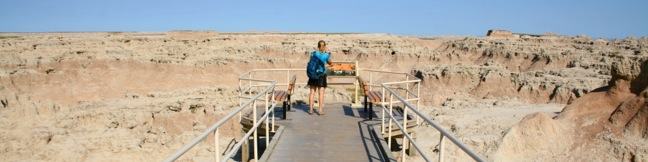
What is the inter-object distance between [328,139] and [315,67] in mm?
1791

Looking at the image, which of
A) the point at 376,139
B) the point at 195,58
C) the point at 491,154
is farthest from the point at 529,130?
the point at 195,58

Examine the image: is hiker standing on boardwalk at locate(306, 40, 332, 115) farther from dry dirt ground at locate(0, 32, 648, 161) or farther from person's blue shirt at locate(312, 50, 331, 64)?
dry dirt ground at locate(0, 32, 648, 161)

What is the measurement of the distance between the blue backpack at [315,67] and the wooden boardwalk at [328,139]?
980 millimetres

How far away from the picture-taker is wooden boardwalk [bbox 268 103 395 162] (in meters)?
7.05

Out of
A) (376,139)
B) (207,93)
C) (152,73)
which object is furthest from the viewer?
(152,73)

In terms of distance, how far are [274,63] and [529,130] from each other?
72.0ft

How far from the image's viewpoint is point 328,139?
8195mm

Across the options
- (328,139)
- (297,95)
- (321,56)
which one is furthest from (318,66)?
(297,95)

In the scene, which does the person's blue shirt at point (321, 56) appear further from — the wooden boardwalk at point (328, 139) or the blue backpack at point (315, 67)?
the wooden boardwalk at point (328, 139)

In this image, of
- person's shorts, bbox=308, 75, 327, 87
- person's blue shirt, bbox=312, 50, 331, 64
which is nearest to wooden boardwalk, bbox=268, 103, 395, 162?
person's shorts, bbox=308, 75, 327, 87

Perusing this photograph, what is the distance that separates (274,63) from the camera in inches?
1261

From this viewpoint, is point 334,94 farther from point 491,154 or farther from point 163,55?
point 163,55

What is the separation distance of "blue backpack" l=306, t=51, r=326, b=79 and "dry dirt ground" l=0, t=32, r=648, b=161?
15.7 ft

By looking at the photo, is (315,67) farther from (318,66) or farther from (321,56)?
(321,56)
